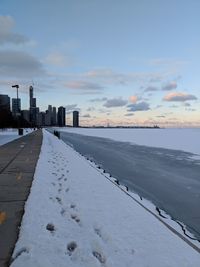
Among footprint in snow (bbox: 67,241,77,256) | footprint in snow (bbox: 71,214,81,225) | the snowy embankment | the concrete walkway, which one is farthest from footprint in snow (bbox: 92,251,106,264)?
footprint in snow (bbox: 71,214,81,225)

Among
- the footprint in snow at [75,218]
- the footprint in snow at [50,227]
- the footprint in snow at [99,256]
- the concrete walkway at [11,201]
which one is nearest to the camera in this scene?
the footprint in snow at [99,256]

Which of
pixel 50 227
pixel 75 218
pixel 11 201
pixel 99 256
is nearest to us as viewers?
pixel 99 256

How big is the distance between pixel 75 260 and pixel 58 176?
28.6 feet

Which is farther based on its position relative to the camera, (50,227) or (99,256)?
(50,227)

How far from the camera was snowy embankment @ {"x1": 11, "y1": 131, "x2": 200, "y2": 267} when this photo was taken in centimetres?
545

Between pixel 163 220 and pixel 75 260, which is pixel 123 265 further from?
pixel 163 220

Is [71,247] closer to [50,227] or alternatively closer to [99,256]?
[99,256]

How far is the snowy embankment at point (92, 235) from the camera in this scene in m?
5.45

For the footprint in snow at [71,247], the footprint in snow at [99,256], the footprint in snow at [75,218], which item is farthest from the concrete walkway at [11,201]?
the footprint in snow at [99,256]

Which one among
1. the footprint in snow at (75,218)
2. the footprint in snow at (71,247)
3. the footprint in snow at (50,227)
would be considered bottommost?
the footprint in snow at (75,218)

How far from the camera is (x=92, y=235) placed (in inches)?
261

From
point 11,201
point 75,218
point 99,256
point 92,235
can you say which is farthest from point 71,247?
point 11,201

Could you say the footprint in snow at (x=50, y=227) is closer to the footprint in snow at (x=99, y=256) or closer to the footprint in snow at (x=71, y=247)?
the footprint in snow at (x=71, y=247)

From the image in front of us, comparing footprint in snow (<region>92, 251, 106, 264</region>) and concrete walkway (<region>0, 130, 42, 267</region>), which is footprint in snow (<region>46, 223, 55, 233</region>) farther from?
footprint in snow (<region>92, 251, 106, 264</region>)
